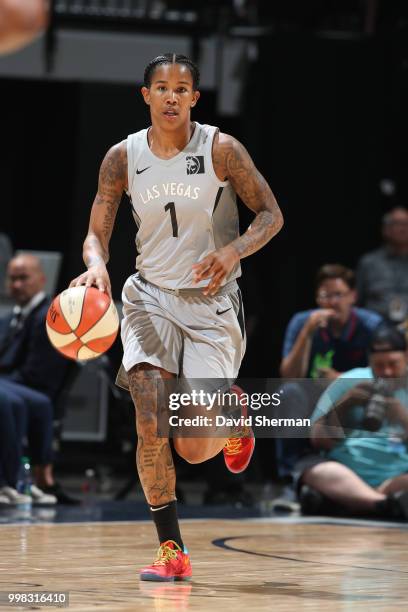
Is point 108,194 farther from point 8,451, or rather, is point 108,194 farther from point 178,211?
point 8,451

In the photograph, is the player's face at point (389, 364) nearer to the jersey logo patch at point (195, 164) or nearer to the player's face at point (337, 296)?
the player's face at point (337, 296)

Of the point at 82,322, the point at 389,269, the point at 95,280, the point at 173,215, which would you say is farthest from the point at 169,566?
the point at 389,269

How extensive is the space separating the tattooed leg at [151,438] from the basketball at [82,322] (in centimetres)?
19

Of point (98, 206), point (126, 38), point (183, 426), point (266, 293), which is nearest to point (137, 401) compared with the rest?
point (183, 426)

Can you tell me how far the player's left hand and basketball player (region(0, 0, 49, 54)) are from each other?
1.90 meters

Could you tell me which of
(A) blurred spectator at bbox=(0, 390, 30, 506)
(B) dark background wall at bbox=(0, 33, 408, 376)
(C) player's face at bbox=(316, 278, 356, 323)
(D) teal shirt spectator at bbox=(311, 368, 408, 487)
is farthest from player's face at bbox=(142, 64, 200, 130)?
(B) dark background wall at bbox=(0, 33, 408, 376)

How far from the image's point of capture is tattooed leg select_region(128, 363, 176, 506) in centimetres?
444

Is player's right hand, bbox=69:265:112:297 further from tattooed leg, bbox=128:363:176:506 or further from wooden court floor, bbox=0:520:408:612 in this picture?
wooden court floor, bbox=0:520:408:612

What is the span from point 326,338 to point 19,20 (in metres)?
5.85

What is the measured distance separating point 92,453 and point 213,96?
3521 mm

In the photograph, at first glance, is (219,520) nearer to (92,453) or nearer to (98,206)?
(98,206)

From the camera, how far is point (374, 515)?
7.50m

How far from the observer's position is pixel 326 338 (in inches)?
322

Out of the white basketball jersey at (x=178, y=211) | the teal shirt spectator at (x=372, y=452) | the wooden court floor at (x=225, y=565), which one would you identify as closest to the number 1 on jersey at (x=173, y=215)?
the white basketball jersey at (x=178, y=211)
